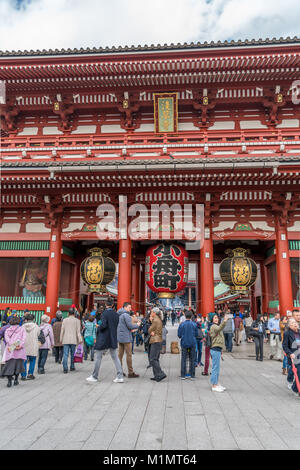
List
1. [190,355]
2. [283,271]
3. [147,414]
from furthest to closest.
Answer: [283,271] → [190,355] → [147,414]

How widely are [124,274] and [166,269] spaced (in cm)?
193

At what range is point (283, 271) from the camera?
12.9 metres

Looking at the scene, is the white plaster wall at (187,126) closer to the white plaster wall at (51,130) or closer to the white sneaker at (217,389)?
the white plaster wall at (51,130)

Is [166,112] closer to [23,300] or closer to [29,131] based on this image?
[29,131]

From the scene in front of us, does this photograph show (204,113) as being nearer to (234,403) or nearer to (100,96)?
(100,96)

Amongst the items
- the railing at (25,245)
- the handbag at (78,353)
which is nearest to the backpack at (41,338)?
the handbag at (78,353)

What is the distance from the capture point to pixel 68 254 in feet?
53.6

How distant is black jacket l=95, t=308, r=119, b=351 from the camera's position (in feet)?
23.5

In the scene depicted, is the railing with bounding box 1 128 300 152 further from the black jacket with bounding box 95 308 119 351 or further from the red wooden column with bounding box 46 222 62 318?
the black jacket with bounding box 95 308 119 351

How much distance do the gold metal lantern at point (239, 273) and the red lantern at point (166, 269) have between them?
6.22ft

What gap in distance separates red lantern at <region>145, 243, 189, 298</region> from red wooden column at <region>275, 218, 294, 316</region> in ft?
13.1

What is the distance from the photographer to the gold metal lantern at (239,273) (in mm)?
13125

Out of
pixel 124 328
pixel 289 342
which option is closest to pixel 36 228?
pixel 124 328

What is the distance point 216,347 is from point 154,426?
267cm
